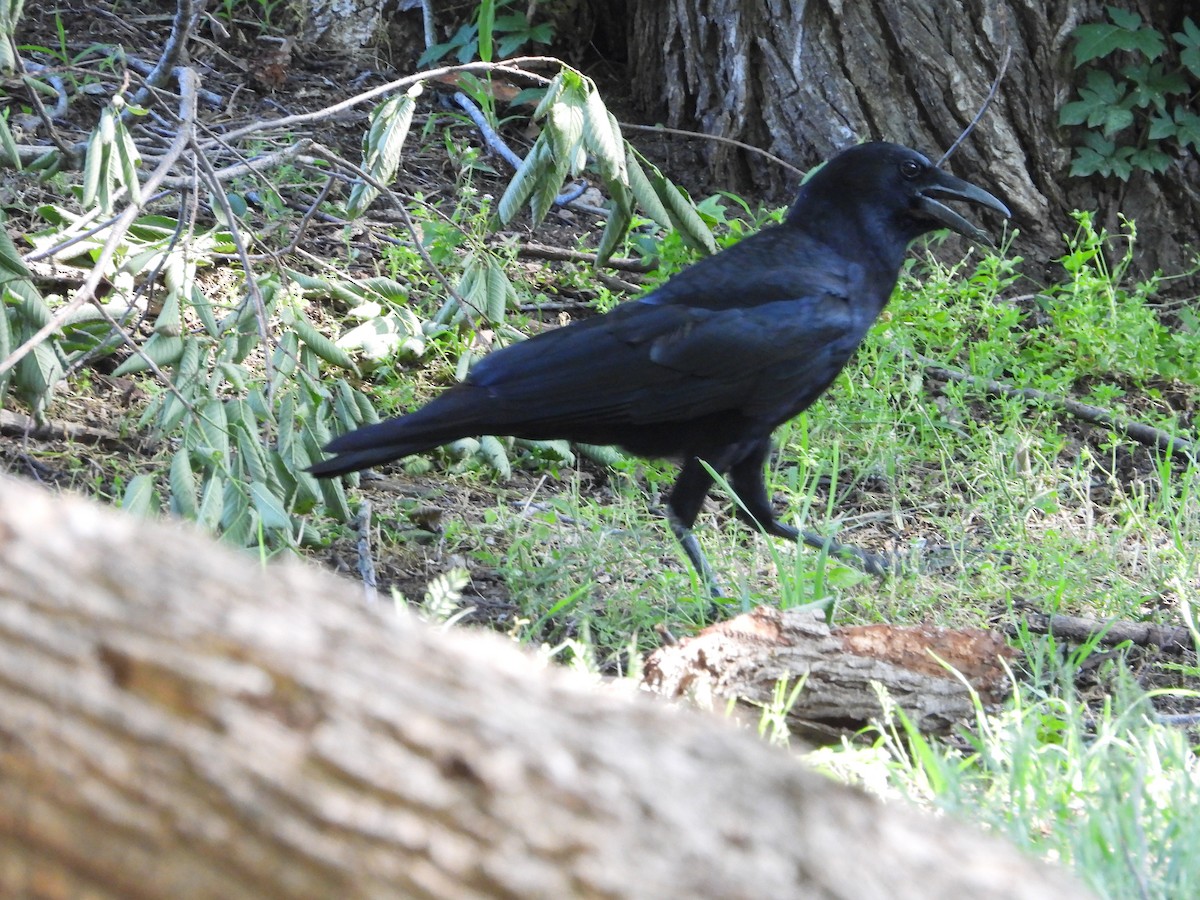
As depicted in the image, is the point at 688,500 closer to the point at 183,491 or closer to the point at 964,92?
the point at 183,491

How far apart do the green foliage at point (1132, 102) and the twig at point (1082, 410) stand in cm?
124

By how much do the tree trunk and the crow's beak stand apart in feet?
4.91

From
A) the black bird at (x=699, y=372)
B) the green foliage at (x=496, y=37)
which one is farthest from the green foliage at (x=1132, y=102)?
the green foliage at (x=496, y=37)

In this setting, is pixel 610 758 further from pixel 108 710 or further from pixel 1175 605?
pixel 1175 605

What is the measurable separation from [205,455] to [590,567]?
112cm

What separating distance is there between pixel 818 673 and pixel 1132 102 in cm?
364

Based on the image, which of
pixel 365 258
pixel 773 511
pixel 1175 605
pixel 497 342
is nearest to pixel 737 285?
pixel 773 511

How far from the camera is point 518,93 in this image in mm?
6301

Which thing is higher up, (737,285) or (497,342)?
(737,285)

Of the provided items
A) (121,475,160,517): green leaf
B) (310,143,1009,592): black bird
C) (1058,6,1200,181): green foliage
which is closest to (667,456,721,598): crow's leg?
(310,143,1009,592): black bird

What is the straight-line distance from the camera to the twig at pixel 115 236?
8.77 feet

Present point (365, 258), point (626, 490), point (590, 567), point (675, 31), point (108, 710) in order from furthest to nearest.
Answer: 1. point (675, 31)
2. point (365, 258)
3. point (626, 490)
4. point (590, 567)
5. point (108, 710)

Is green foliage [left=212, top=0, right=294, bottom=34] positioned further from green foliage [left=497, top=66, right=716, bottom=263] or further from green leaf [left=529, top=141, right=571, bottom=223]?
green leaf [left=529, top=141, right=571, bottom=223]

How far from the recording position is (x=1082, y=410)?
183 inches
